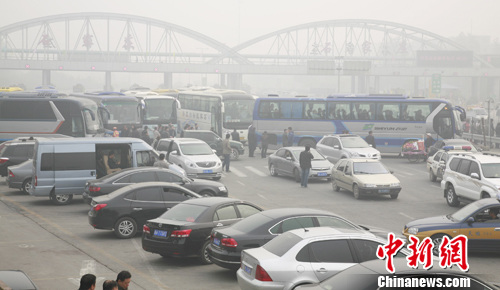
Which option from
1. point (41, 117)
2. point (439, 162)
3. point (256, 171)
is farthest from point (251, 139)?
point (439, 162)

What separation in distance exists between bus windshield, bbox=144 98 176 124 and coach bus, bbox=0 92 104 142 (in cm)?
1039

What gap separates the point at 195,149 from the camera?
30562 mm

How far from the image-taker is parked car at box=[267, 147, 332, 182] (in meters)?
30.6

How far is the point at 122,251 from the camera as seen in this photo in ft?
54.6

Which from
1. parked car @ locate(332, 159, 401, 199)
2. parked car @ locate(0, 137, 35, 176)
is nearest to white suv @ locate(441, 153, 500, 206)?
parked car @ locate(332, 159, 401, 199)

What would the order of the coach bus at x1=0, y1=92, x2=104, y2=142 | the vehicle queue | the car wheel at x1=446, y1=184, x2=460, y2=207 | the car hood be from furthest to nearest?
the coach bus at x1=0, y1=92, x2=104, y2=142, the car hood, the car wheel at x1=446, y1=184, x2=460, y2=207, the vehicle queue

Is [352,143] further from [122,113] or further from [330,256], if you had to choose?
[330,256]

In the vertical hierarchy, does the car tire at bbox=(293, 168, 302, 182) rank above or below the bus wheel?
below

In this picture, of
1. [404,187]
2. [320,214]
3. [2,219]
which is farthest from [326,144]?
[320,214]

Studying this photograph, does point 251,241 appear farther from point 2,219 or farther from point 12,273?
point 2,219

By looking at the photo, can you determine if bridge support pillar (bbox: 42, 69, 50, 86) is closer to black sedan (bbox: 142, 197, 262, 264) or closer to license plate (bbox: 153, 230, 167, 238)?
black sedan (bbox: 142, 197, 262, 264)

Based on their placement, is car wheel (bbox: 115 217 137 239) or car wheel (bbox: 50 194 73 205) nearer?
car wheel (bbox: 115 217 137 239)

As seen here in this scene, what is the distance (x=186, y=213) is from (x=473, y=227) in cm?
668

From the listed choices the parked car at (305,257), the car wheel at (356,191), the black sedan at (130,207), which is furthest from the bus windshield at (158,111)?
the parked car at (305,257)
